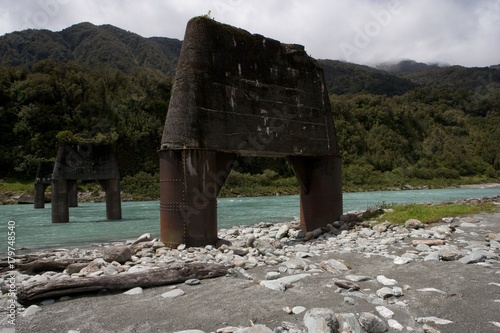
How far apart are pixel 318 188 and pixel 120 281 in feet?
30.9

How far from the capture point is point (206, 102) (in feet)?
40.3

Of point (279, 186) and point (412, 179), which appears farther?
point (412, 179)

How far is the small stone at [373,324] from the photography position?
543cm

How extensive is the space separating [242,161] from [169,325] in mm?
89033

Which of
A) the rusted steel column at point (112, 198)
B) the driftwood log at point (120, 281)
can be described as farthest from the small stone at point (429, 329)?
the rusted steel column at point (112, 198)

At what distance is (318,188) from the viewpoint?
15.5 m

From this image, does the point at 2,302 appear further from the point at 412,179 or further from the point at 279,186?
the point at 412,179

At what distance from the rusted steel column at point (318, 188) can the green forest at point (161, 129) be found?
194 feet

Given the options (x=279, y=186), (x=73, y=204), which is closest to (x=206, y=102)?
(x=73, y=204)

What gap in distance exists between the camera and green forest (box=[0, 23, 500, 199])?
283 ft

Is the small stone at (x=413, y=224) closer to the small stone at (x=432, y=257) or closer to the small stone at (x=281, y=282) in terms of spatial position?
the small stone at (x=432, y=257)

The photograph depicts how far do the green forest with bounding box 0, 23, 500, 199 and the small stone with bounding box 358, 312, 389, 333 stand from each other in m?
68.4

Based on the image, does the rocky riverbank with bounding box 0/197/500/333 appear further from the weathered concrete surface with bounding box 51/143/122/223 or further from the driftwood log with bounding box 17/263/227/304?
the weathered concrete surface with bounding box 51/143/122/223

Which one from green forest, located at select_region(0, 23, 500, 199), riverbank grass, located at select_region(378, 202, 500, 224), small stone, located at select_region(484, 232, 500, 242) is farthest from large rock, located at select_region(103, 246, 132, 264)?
green forest, located at select_region(0, 23, 500, 199)
